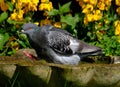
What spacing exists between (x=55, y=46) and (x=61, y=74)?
4.06ft

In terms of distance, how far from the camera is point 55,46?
602 centimetres

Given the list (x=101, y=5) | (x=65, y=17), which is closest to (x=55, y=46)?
(x=101, y=5)

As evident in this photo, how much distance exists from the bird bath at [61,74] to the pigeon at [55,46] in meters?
0.90

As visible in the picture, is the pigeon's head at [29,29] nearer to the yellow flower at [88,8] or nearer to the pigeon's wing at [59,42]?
the pigeon's wing at [59,42]

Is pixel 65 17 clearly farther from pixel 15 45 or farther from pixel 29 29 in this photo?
pixel 29 29

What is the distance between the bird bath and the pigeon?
90 centimetres

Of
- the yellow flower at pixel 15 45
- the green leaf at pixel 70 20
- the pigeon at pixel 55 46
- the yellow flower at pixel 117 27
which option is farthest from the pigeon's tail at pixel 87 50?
the yellow flower at pixel 15 45

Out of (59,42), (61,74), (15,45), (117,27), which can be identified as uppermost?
(61,74)

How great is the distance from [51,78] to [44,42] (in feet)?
3.43

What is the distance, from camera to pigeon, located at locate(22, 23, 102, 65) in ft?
19.4

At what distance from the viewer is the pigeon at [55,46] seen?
592cm

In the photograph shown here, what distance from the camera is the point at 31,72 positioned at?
4867mm

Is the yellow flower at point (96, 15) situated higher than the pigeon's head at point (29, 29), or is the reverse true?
the pigeon's head at point (29, 29)

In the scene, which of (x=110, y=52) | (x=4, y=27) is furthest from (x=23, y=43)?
(x=110, y=52)
